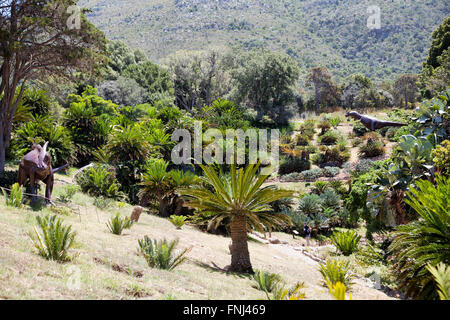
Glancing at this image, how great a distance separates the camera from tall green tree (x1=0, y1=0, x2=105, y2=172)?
1177 centimetres

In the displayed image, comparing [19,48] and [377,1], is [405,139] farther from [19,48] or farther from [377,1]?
[377,1]

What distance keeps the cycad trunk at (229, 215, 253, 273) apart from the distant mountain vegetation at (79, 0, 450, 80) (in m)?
63.3

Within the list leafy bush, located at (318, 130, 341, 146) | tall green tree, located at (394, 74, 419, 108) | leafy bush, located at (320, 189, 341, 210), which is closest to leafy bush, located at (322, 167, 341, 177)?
leafy bush, located at (320, 189, 341, 210)

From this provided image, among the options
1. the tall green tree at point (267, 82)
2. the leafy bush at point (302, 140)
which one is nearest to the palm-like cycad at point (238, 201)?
the leafy bush at point (302, 140)

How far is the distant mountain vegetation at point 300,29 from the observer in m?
71.8

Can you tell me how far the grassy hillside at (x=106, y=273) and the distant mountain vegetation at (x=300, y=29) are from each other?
210ft

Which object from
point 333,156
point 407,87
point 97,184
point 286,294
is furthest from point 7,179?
point 407,87

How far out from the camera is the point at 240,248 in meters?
7.67

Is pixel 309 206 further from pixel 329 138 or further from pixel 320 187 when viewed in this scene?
pixel 329 138

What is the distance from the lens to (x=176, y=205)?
1459 centimetres
